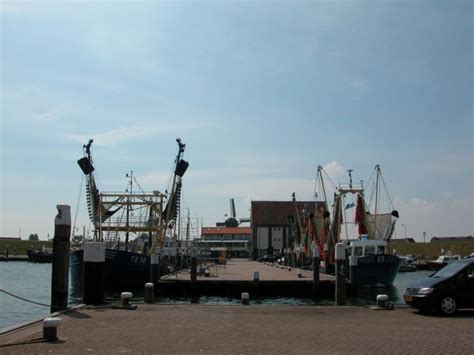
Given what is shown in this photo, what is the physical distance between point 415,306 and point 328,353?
7.61 metres

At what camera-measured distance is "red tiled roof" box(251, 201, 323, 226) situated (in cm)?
13775

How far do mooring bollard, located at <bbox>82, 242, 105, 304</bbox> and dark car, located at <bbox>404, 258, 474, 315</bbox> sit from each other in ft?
35.2

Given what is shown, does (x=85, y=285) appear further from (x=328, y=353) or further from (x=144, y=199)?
(x=144, y=199)


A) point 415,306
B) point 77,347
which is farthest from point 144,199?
point 77,347

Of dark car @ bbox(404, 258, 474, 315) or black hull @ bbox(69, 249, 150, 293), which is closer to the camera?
dark car @ bbox(404, 258, 474, 315)

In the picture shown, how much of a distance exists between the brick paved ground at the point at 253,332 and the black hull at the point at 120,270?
23.3 m

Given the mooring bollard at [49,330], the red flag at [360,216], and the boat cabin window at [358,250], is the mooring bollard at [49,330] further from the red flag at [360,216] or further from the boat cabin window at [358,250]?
the red flag at [360,216]

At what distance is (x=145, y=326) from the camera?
1470cm

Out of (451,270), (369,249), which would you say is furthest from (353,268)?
(369,249)

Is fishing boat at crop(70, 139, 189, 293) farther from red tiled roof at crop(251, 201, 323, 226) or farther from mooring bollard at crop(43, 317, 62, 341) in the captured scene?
red tiled roof at crop(251, 201, 323, 226)

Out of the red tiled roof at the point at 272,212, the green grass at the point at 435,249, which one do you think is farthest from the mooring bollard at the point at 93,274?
the red tiled roof at the point at 272,212

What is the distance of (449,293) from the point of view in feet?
56.7

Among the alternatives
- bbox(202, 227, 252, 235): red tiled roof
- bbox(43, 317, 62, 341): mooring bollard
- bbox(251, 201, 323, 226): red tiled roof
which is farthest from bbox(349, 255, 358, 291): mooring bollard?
bbox(202, 227, 252, 235): red tiled roof

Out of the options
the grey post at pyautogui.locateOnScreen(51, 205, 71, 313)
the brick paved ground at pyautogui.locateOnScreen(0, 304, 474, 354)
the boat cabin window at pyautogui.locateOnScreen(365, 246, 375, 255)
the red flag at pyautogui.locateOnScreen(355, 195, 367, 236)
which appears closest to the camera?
the brick paved ground at pyautogui.locateOnScreen(0, 304, 474, 354)
